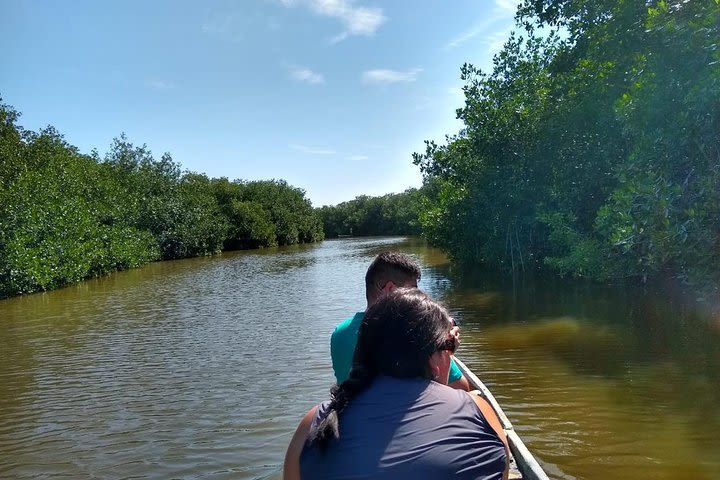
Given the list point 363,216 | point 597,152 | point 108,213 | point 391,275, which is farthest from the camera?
point 363,216

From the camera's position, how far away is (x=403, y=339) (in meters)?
2.15

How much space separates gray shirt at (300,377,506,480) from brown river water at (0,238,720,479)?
4.55m

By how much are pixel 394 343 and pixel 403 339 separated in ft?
0.12

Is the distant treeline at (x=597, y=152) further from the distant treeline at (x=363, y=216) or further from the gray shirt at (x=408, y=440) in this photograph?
the distant treeline at (x=363, y=216)

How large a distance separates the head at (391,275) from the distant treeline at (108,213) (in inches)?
1048

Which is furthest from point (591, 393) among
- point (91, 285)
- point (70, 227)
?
point (70, 227)

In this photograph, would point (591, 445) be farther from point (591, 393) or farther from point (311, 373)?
point (311, 373)

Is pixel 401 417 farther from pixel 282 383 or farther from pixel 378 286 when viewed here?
pixel 282 383

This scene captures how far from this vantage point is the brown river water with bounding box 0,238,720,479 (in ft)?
22.0

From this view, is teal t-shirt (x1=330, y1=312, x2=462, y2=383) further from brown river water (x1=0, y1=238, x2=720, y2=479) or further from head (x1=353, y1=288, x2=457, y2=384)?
brown river water (x1=0, y1=238, x2=720, y2=479)

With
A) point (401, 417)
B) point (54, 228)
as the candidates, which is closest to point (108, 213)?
point (54, 228)

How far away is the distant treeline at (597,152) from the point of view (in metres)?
9.50

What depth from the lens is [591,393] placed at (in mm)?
8469

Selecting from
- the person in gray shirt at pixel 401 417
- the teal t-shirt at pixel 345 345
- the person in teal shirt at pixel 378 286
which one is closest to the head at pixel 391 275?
the person in teal shirt at pixel 378 286
